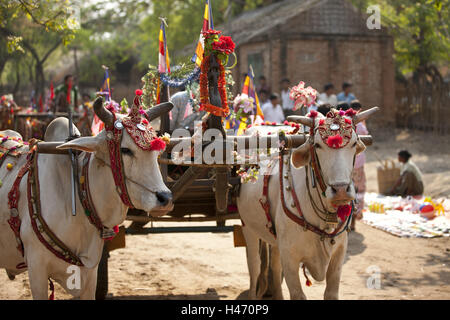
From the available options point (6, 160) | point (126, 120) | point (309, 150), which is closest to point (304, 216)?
point (309, 150)

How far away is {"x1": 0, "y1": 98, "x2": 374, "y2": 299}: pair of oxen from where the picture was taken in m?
3.46

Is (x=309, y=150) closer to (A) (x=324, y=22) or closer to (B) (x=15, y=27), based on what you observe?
(B) (x=15, y=27)

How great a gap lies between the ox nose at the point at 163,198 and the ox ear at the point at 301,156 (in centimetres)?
118

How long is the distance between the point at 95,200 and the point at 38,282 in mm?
659

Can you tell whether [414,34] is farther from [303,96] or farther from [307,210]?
[307,210]

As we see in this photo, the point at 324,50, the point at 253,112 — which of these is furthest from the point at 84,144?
the point at 324,50

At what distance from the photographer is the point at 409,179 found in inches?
456

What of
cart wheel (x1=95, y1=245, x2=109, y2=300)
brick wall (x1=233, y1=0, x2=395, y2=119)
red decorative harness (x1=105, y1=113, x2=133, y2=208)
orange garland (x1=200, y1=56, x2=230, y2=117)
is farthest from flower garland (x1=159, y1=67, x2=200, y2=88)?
brick wall (x1=233, y1=0, x2=395, y2=119)

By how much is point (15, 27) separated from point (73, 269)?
45.1ft

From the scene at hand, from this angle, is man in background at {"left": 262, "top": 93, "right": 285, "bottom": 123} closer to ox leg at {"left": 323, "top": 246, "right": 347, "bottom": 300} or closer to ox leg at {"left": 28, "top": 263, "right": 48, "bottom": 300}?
ox leg at {"left": 323, "top": 246, "right": 347, "bottom": 300}

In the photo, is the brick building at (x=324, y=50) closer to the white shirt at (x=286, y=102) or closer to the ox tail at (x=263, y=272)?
the white shirt at (x=286, y=102)

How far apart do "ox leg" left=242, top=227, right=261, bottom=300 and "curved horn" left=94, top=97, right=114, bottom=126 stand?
247 centimetres

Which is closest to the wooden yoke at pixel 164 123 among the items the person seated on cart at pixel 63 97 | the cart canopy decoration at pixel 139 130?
the cart canopy decoration at pixel 139 130

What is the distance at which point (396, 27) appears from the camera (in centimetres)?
1912
